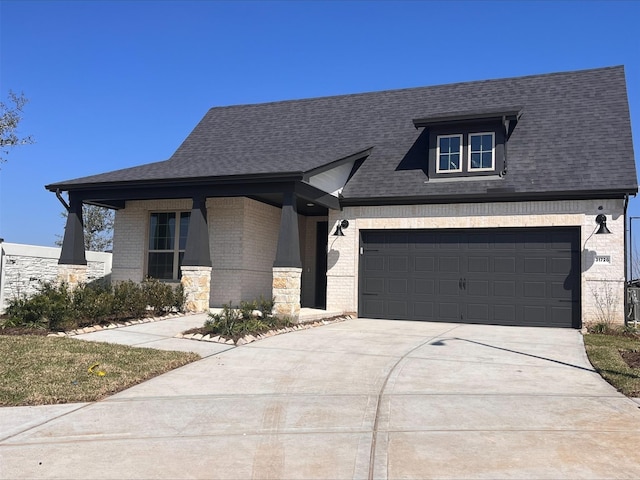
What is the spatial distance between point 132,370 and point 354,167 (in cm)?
1129

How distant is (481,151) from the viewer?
1634 cm

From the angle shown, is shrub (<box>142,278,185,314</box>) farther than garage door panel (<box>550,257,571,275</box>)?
No

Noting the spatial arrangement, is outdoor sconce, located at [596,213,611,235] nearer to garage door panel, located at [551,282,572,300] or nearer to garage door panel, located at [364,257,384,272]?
garage door panel, located at [551,282,572,300]

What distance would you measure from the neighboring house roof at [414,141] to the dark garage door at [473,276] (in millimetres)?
1237

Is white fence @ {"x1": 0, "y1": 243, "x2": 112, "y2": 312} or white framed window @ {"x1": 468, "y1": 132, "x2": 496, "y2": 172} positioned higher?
white framed window @ {"x1": 468, "y1": 132, "x2": 496, "y2": 172}

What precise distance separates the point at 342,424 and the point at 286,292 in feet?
25.4

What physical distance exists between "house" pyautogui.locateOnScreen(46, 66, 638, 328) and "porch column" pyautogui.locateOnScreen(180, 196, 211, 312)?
0.12 ft

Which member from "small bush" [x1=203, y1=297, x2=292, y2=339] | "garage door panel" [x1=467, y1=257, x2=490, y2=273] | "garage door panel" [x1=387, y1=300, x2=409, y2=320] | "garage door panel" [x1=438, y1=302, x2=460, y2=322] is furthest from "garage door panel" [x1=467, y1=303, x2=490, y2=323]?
"small bush" [x1=203, y1=297, x2=292, y2=339]

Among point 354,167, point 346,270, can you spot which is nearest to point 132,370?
point 346,270

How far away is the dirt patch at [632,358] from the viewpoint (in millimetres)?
9230

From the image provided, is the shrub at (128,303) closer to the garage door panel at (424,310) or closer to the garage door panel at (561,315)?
the garage door panel at (424,310)

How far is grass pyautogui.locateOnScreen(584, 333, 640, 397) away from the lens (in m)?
7.63

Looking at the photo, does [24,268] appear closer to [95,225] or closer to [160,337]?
[160,337]

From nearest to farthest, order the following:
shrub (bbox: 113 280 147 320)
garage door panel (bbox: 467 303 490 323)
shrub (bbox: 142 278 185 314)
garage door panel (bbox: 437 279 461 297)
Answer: shrub (bbox: 113 280 147 320) → shrub (bbox: 142 278 185 314) → garage door panel (bbox: 467 303 490 323) → garage door panel (bbox: 437 279 461 297)
